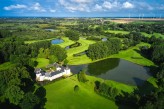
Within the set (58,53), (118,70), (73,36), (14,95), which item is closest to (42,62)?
(58,53)

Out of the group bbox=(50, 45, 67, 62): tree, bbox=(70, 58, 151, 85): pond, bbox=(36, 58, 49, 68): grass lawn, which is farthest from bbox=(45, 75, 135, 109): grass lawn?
bbox=(36, 58, 49, 68): grass lawn

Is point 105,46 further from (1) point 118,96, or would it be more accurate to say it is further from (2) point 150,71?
(1) point 118,96

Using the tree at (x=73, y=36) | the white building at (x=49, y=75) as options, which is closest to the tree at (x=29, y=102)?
the white building at (x=49, y=75)

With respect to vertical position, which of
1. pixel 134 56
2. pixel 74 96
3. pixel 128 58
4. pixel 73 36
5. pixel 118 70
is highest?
pixel 73 36

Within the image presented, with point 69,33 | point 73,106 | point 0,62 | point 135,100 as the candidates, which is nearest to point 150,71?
point 135,100

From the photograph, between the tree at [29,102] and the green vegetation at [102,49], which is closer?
the tree at [29,102]

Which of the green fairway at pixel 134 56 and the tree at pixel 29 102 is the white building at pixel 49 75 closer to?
the tree at pixel 29 102

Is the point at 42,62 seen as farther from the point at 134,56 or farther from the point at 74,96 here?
the point at 134,56
